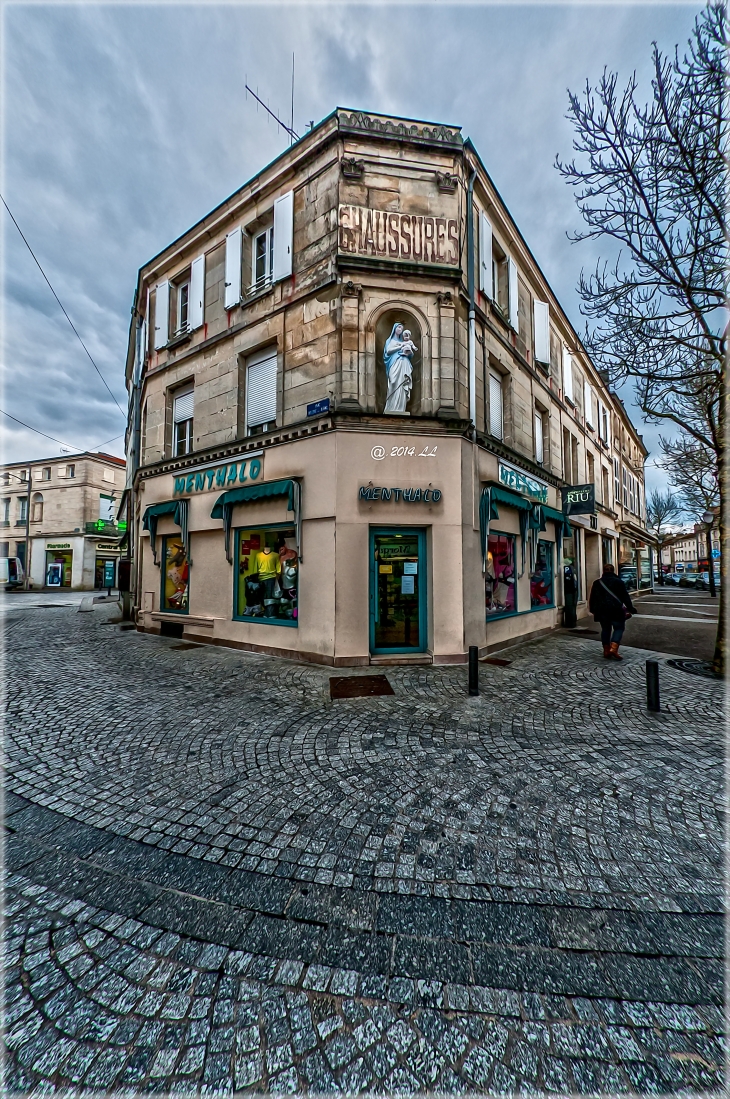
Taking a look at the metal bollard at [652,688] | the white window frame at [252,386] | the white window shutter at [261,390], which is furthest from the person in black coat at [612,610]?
the white window shutter at [261,390]

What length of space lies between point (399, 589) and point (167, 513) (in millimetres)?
7280

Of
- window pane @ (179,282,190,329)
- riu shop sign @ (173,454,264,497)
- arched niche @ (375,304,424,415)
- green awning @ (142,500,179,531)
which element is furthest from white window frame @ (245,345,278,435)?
window pane @ (179,282,190,329)

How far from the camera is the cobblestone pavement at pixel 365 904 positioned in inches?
60.6

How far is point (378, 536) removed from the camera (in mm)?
7875

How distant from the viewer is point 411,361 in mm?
8281

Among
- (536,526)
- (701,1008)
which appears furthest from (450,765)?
(536,526)

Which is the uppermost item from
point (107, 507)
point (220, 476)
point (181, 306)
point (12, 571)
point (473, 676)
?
point (181, 306)

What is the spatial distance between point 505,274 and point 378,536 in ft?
28.8

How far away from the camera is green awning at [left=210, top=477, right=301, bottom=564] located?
801cm

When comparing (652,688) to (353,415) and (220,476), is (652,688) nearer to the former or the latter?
(353,415)

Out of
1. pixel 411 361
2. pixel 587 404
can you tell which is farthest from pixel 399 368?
pixel 587 404

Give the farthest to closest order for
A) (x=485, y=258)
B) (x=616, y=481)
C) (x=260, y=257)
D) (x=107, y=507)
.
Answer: (x=107, y=507)
(x=616, y=481)
(x=260, y=257)
(x=485, y=258)

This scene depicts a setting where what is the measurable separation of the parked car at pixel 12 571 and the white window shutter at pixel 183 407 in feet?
105

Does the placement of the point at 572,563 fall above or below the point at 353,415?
below
